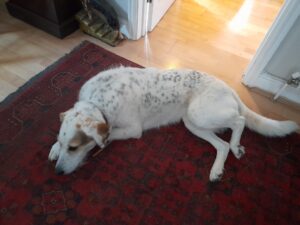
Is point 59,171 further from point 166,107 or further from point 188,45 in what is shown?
point 188,45

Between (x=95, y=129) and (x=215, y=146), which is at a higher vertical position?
(x=95, y=129)

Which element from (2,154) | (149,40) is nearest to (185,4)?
(149,40)

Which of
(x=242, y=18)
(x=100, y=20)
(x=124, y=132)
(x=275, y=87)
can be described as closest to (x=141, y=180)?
(x=124, y=132)

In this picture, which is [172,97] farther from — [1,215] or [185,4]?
[185,4]

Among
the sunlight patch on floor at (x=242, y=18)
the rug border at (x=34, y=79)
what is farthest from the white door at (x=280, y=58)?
the rug border at (x=34, y=79)

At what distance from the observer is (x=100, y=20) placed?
2.65 m

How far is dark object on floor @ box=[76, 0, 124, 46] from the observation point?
2.58 m

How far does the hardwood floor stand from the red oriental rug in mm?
384

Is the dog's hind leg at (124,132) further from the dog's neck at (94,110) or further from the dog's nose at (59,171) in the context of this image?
the dog's nose at (59,171)

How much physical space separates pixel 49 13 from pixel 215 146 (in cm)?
205

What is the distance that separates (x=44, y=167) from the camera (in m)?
1.74

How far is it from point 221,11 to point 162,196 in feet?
8.43

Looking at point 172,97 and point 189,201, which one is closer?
point 189,201

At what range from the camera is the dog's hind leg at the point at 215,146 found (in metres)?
1.78
